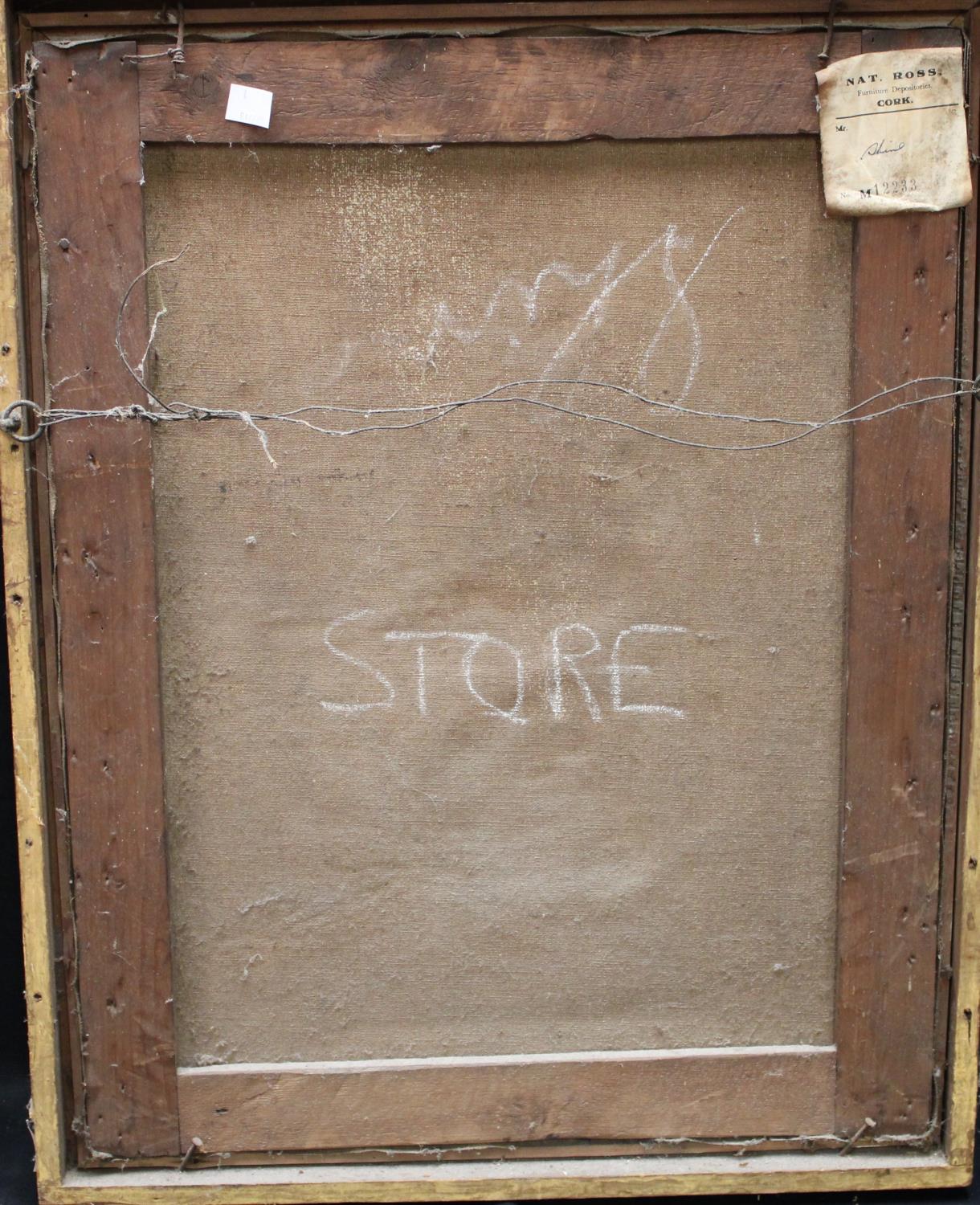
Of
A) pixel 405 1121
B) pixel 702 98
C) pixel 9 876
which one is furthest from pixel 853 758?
pixel 9 876

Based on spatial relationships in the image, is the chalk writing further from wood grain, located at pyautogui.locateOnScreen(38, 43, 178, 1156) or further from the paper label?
wood grain, located at pyautogui.locateOnScreen(38, 43, 178, 1156)

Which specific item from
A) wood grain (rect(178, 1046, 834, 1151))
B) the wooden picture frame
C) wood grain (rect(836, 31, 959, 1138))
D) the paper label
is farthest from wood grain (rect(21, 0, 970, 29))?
wood grain (rect(178, 1046, 834, 1151))

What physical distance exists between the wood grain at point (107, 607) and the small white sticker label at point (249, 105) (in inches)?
6.6

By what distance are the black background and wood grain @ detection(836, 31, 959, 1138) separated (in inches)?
67.4

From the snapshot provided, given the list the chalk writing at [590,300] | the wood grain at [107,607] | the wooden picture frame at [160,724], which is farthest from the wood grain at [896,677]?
the wood grain at [107,607]

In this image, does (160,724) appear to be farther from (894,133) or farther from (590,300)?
(894,133)

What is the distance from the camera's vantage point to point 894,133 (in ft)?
5.97

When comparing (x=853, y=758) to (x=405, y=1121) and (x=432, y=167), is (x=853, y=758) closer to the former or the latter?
(x=405, y=1121)

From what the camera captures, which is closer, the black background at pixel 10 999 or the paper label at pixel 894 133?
the paper label at pixel 894 133

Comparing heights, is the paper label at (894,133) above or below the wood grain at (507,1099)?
above

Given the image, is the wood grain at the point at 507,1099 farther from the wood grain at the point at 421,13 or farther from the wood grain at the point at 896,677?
the wood grain at the point at 421,13

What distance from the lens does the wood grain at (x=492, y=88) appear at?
5.89ft

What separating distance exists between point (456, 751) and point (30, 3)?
152cm

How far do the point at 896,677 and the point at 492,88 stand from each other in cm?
128
